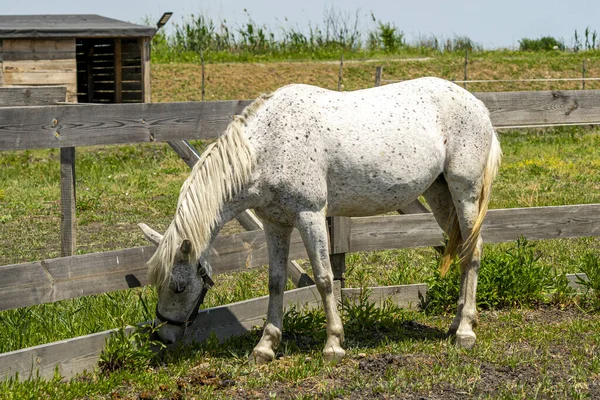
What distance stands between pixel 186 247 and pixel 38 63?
1583 cm

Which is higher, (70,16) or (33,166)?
(70,16)

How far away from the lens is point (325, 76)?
83.7 feet

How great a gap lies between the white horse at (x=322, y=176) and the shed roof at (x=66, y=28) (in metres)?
15.0

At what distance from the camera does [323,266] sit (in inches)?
206

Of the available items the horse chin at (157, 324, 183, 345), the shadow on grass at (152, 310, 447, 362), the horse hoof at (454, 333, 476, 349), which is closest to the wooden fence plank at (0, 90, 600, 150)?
the horse chin at (157, 324, 183, 345)

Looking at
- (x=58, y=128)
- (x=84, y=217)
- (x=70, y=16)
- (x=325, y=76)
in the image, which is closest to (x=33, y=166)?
(x=84, y=217)

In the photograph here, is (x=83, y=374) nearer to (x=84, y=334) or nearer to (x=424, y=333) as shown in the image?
(x=84, y=334)

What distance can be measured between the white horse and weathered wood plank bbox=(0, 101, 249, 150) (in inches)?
24.0

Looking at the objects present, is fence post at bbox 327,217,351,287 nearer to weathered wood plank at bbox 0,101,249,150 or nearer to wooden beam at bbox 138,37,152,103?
weathered wood plank at bbox 0,101,249,150

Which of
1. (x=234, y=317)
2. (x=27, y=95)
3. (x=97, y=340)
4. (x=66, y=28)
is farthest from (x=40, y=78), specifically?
(x=97, y=340)

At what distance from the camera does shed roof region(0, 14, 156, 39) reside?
18734 mm

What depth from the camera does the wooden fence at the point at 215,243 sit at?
15.7ft

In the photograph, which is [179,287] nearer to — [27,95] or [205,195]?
[205,195]

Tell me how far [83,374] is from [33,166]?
9450 millimetres
